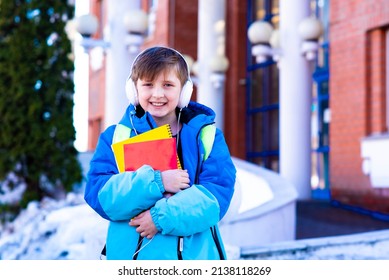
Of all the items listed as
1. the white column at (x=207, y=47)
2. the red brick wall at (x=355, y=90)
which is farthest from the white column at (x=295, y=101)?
the white column at (x=207, y=47)

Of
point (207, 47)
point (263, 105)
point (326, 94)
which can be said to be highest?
point (207, 47)

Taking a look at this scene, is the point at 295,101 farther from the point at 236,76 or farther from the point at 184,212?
the point at 184,212

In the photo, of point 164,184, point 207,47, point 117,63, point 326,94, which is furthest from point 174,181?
point 326,94

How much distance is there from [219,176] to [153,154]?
24cm

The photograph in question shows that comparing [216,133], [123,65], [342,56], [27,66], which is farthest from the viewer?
[123,65]

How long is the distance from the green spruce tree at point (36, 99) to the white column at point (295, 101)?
3.39 m

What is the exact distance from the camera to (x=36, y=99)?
8797mm

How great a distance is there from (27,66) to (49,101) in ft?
1.96

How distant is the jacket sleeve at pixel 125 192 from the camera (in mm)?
1978

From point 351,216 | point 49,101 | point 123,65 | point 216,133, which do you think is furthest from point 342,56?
point 216,133

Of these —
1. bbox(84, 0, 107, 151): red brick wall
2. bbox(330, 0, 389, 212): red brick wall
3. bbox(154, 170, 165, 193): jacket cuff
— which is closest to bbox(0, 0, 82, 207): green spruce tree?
bbox(330, 0, 389, 212): red brick wall

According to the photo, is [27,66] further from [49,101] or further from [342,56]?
[342,56]

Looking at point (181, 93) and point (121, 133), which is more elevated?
point (181, 93)

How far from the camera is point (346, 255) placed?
14.5 ft
